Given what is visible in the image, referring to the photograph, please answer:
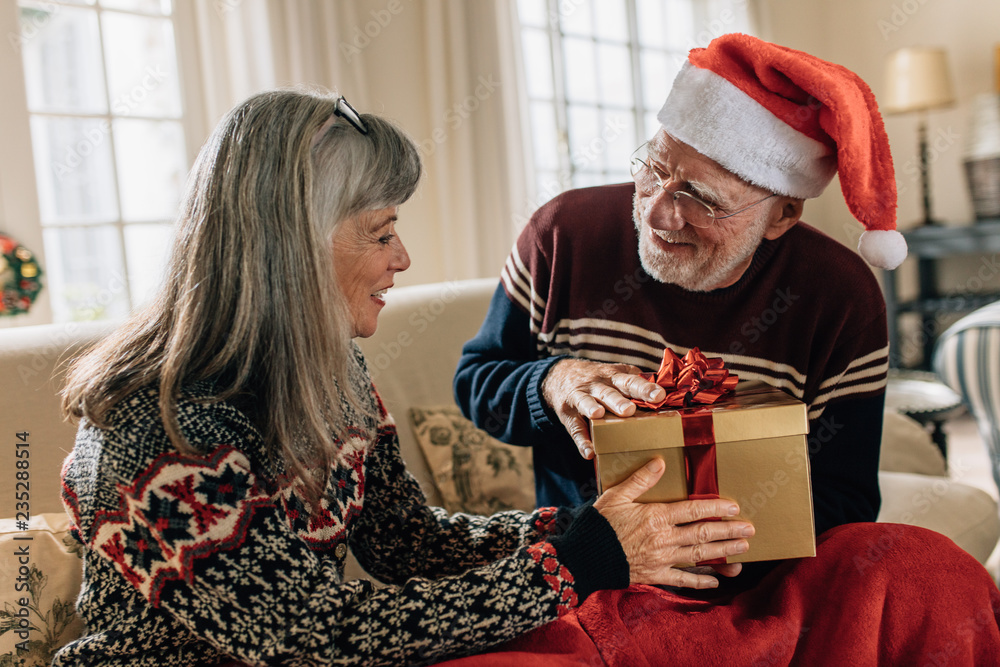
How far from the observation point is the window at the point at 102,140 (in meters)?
2.61

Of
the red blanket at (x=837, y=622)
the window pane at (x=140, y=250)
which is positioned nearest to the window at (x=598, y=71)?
the window pane at (x=140, y=250)

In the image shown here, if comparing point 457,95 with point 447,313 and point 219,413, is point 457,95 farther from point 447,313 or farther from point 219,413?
point 219,413

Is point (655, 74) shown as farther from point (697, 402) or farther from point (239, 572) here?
point (239, 572)

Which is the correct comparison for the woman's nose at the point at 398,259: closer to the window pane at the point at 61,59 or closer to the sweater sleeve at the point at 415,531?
the sweater sleeve at the point at 415,531

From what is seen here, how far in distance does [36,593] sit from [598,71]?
3.86 metres

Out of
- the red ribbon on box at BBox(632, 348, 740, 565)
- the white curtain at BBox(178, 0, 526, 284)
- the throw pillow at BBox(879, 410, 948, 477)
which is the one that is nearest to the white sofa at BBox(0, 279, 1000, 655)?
the throw pillow at BBox(879, 410, 948, 477)

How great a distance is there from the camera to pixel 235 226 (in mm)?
948

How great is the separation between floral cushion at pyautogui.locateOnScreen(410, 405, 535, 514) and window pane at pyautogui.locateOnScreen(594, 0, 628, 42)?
313 cm

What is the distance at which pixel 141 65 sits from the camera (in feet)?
9.20

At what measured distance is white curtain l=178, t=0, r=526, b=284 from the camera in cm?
280

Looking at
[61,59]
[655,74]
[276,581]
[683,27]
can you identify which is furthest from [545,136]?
[276,581]

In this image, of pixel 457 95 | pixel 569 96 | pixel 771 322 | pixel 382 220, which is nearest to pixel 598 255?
pixel 771 322

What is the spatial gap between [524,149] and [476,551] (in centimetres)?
254

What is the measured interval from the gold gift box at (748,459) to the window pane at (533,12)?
10.9 ft
